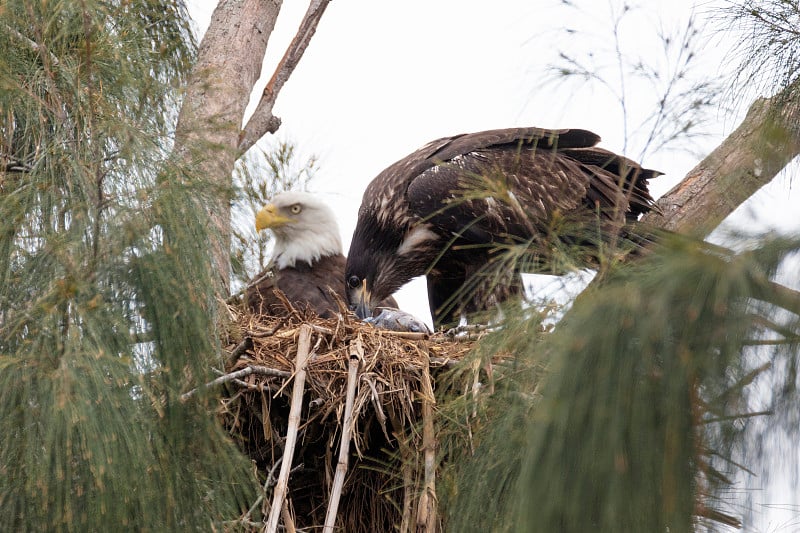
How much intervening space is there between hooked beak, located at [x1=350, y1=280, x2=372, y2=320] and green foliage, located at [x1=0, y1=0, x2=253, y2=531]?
2.33 metres

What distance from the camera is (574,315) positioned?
2262 millimetres

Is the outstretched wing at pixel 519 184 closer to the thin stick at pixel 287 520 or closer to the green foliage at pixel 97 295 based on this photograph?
the thin stick at pixel 287 520

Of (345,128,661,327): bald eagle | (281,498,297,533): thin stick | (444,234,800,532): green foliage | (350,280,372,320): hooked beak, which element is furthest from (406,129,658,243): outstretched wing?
(444,234,800,532): green foliage

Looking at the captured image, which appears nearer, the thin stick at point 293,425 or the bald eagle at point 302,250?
the thin stick at point 293,425

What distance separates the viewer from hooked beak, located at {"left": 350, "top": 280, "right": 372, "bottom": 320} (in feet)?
18.0

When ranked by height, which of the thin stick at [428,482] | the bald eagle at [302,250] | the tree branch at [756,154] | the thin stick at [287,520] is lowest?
the thin stick at [287,520]

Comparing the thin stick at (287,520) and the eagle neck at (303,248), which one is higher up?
the eagle neck at (303,248)

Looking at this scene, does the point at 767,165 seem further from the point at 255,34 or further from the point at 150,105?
the point at 255,34

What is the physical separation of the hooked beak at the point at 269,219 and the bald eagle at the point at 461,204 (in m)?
0.40

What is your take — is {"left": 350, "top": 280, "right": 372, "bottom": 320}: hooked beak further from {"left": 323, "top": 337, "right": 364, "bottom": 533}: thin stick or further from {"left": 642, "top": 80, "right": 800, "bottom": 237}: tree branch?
{"left": 642, "top": 80, "right": 800, "bottom": 237}: tree branch

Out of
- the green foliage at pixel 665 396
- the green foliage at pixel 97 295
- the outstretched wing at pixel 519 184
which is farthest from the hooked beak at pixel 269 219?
the green foliage at pixel 665 396

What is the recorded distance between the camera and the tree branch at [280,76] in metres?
5.49

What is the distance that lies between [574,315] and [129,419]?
1091 millimetres

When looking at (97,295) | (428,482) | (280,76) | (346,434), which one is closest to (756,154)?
(97,295)
